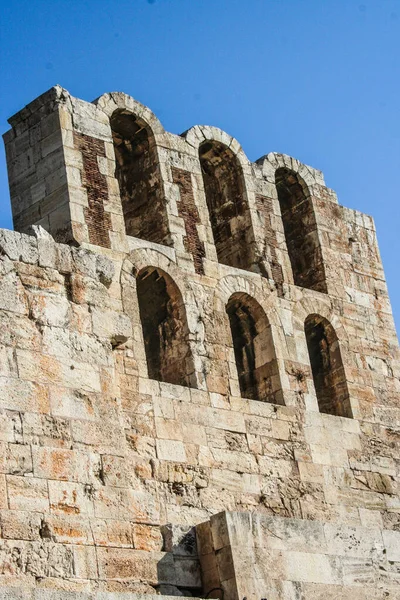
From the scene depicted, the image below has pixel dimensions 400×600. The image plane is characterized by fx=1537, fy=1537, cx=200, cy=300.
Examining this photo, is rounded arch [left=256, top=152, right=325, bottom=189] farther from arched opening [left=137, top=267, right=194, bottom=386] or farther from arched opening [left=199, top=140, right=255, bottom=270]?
arched opening [left=137, top=267, right=194, bottom=386]

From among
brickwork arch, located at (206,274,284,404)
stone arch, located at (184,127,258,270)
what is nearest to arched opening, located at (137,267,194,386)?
brickwork arch, located at (206,274,284,404)

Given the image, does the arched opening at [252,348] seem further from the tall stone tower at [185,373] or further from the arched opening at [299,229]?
the arched opening at [299,229]

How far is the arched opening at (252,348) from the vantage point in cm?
1958

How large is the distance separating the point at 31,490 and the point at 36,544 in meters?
0.53

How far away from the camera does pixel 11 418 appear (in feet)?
48.8

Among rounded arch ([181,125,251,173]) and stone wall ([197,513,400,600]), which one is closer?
stone wall ([197,513,400,600])

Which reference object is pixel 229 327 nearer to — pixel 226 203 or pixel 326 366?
pixel 326 366

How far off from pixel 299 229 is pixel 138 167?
3.04 meters

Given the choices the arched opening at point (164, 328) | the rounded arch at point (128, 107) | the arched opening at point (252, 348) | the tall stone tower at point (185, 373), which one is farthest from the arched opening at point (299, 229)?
the arched opening at point (164, 328)

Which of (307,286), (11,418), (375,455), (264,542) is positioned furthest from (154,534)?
(307,286)

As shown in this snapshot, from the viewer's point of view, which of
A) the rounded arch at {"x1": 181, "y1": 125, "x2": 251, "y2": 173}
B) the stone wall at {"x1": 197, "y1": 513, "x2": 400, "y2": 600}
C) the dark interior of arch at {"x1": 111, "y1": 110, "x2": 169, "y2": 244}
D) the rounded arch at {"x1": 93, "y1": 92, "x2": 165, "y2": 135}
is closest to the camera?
the stone wall at {"x1": 197, "y1": 513, "x2": 400, "y2": 600}

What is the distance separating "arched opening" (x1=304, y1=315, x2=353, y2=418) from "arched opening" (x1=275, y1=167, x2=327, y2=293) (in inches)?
Answer: 26.9

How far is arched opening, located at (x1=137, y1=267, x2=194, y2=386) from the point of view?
1856 cm

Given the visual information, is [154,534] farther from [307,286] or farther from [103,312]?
[307,286]
